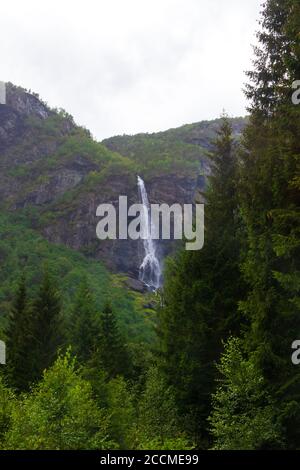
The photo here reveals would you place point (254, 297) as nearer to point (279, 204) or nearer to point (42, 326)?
point (279, 204)

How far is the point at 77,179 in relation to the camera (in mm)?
163125

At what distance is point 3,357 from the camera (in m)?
31.9

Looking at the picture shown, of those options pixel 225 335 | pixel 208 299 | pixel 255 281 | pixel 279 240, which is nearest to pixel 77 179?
pixel 208 299

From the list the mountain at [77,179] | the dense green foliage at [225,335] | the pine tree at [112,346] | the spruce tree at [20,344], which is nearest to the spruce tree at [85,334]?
the pine tree at [112,346]

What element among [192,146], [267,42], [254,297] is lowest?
[254,297]

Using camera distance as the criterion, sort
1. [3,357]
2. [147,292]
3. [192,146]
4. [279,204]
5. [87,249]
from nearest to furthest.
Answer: [279,204] → [3,357] → [147,292] → [87,249] → [192,146]

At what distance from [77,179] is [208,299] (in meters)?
147

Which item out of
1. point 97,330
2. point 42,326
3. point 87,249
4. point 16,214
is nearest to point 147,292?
point 87,249

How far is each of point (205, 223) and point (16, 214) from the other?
139512 millimetres

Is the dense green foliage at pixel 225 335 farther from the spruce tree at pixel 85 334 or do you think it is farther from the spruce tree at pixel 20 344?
the spruce tree at pixel 85 334

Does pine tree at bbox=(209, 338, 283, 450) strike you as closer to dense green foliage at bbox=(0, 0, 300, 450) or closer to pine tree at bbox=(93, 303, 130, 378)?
dense green foliage at bbox=(0, 0, 300, 450)

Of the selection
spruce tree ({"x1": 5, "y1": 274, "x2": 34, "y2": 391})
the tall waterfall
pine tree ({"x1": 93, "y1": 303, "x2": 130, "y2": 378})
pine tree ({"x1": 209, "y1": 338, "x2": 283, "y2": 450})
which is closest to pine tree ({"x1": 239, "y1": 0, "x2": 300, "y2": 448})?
pine tree ({"x1": 209, "y1": 338, "x2": 283, "y2": 450})

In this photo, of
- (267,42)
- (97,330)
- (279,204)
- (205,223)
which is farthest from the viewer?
(97,330)

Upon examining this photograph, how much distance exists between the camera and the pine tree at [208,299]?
19.4 metres
